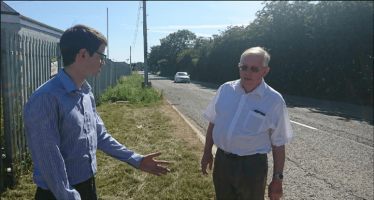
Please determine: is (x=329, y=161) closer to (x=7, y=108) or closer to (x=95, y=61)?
(x=95, y=61)

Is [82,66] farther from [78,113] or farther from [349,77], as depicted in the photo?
[349,77]

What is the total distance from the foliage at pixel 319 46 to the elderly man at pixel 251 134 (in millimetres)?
13634

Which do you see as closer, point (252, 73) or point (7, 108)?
point (252, 73)

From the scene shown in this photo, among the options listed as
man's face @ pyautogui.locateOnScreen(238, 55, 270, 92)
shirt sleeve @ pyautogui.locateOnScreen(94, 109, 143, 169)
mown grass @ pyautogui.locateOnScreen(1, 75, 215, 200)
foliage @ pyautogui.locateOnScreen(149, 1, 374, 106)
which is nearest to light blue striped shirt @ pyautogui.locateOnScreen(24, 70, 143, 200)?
shirt sleeve @ pyautogui.locateOnScreen(94, 109, 143, 169)

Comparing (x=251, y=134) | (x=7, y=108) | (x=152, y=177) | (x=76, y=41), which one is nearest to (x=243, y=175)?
(x=251, y=134)

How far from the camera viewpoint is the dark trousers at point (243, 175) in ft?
7.76

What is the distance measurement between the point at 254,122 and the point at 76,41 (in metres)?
1.47

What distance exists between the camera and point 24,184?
12.4 ft

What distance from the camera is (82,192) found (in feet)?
5.80

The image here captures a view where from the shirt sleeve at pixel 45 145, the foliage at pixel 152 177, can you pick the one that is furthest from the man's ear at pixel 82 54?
the foliage at pixel 152 177

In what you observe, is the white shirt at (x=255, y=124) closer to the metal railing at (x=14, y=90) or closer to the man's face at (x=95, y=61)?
the man's face at (x=95, y=61)

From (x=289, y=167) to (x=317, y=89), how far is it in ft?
44.4

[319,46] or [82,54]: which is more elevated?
[319,46]

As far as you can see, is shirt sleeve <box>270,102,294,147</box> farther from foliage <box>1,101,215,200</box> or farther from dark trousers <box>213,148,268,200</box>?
foliage <box>1,101,215,200</box>
